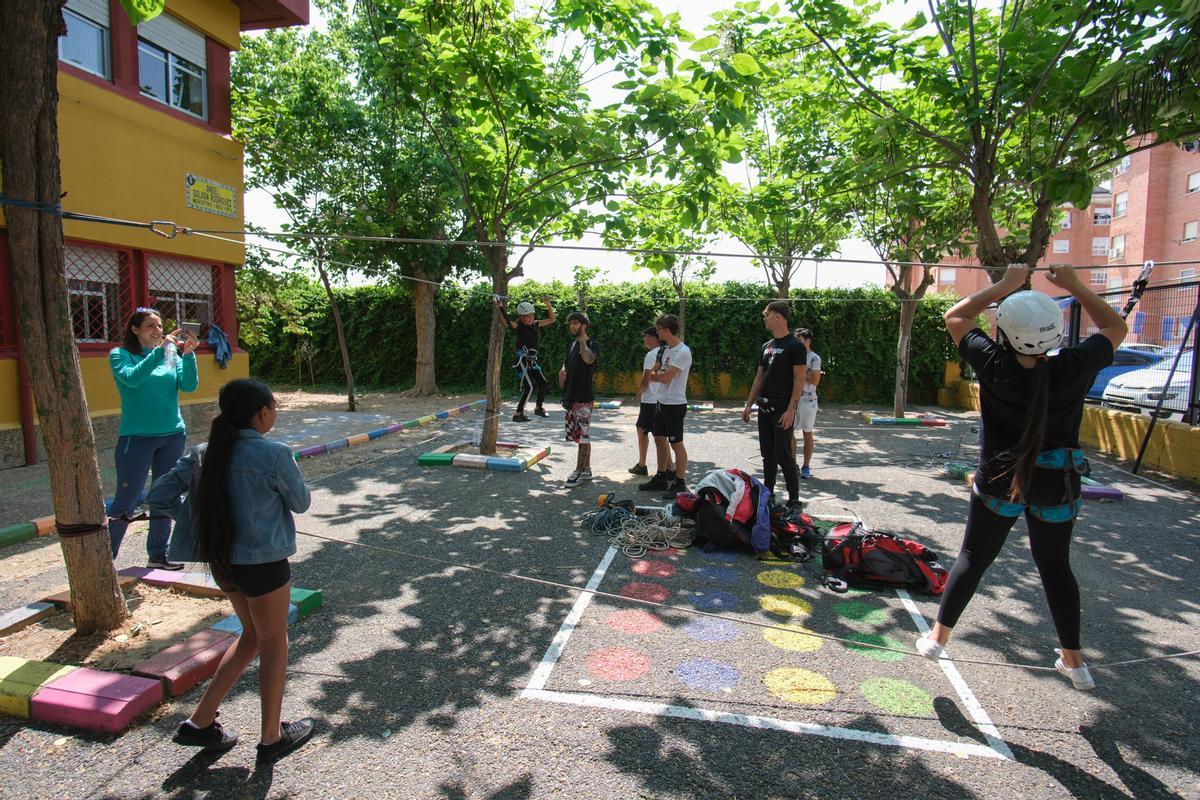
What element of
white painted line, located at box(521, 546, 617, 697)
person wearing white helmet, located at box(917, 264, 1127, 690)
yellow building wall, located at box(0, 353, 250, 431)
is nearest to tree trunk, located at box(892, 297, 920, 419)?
→ white painted line, located at box(521, 546, 617, 697)

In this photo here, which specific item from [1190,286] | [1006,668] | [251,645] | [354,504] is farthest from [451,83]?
[1190,286]

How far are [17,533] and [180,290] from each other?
6.21m

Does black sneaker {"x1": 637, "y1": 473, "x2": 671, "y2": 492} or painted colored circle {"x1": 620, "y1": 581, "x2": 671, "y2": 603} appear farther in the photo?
black sneaker {"x1": 637, "y1": 473, "x2": 671, "y2": 492}

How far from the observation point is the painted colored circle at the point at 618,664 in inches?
135

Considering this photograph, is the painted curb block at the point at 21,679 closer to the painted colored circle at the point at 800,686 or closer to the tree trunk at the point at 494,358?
the painted colored circle at the point at 800,686

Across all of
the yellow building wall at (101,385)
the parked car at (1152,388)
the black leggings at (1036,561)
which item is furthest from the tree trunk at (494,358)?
the parked car at (1152,388)

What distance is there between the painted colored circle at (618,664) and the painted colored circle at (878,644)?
1229mm

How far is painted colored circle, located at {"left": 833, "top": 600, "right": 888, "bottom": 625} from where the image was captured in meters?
4.16

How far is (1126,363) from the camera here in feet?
42.1

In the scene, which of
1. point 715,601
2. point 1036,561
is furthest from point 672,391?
point 1036,561

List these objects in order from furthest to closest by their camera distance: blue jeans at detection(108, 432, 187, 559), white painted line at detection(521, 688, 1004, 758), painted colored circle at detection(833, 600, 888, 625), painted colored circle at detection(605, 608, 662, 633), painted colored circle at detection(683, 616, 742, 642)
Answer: blue jeans at detection(108, 432, 187, 559), painted colored circle at detection(833, 600, 888, 625), painted colored circle at detection(605, 608, 662, 633), painted colored circle at detection(683, 616, 742, 642), white painted line at detection(521, 688, 1004, 758)

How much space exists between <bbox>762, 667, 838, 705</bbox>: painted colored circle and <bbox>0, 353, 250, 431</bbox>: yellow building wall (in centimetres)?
624

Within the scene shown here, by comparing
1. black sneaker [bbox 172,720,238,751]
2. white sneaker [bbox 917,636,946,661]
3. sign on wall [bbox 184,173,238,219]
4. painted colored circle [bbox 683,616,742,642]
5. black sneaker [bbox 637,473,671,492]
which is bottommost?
painted colored circle [bbox 683,616,742,642]

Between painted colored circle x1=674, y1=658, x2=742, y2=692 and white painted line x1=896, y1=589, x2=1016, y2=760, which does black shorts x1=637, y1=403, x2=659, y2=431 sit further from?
painted colored circle x1=674, y1=658, x2=742, y2=692
